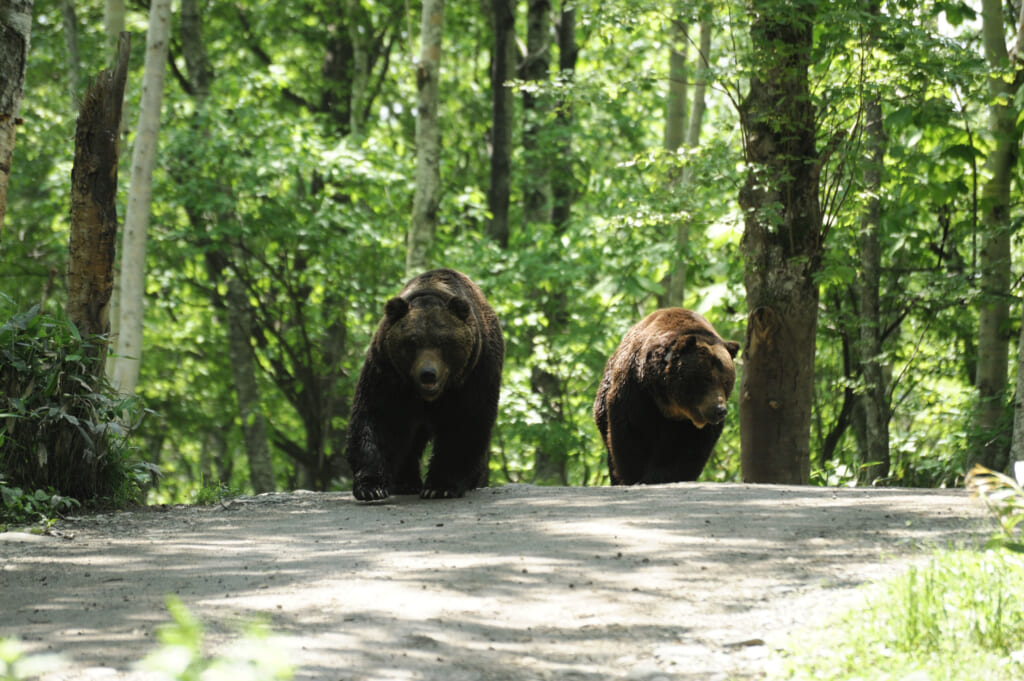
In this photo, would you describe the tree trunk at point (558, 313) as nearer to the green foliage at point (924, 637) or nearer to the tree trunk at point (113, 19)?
the tree trunk at point (113, 19)

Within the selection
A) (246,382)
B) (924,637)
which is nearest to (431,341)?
(924,637)

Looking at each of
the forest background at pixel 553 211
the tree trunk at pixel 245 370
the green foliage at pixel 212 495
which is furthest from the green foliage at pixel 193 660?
the tree trunk at pixel 245 370

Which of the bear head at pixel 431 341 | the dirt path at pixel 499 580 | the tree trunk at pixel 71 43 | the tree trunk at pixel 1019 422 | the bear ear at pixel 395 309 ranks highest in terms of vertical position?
the tree trunk at pixel 71 43

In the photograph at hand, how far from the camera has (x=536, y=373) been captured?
19812 millimetres

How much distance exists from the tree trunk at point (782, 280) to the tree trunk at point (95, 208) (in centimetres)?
544

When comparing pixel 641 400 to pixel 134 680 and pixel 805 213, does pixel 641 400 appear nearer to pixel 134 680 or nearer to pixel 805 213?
pixel 805 213

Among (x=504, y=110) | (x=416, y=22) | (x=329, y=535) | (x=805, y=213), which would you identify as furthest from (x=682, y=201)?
(x=416, y=22)

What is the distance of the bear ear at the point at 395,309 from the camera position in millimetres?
7832

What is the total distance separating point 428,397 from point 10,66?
3.46 m

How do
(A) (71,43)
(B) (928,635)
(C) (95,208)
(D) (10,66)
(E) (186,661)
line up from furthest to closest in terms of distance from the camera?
1. (A) (71,43)
2. (C) (95,208)
3. (D) (10,66)
4. (B) (928,635)
5. (E) (186,661)

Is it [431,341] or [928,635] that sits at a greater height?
[431,341]

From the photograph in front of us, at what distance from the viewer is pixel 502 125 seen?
21000 mm

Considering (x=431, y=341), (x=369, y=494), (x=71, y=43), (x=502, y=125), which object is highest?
(x=71, y=43)

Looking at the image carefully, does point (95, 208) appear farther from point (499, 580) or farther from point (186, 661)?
point (186, 661)
